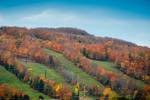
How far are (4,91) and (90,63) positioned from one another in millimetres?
79009

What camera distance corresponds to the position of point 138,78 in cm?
19012

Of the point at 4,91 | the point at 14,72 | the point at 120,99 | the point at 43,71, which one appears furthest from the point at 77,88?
the point at 120,99

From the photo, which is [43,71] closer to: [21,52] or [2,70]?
[2,70]

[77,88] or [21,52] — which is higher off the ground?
[21,52]

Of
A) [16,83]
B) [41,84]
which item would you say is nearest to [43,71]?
[41,84]

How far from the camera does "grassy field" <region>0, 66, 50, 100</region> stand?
138 meters

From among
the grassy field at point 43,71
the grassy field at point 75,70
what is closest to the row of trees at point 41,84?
the grassy field at point 43,71

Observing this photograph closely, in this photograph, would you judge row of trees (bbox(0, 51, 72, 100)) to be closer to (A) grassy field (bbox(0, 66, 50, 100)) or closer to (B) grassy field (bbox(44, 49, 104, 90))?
(A) grassy field (bbox(0, 66, 50, 100))

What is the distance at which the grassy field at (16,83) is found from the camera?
13850 cm

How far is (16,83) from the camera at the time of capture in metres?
146

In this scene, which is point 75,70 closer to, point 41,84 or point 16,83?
point 41,84

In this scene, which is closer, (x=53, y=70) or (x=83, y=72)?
(x=53, y=70)

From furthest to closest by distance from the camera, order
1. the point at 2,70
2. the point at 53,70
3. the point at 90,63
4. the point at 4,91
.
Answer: the point at 90,63 → the point at 53,70 → the point at 2,70 → the point at 4,91

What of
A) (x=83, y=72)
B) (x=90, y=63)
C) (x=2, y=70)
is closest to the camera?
(x=2, y=70)
